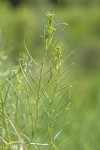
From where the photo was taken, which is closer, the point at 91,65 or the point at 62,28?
the point at 62,28

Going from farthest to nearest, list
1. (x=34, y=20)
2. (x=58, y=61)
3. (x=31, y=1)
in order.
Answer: (x=31, y=1)
(x=34, y=20)
(x=58, y=61)

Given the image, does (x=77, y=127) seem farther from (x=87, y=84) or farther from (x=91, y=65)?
(x=91, y=65)

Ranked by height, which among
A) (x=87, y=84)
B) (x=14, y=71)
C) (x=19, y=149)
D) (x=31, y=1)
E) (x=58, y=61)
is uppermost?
(x=58, y=61)

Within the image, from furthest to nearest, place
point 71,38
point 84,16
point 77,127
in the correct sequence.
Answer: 1. point 84,16
2. point 71,38
3. point 77,127

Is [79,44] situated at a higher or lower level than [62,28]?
lower

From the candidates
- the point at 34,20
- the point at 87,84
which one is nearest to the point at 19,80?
the point at 87,84

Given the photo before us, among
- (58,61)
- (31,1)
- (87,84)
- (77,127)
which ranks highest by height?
(58,61)

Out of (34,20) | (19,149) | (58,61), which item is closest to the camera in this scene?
(58,61)

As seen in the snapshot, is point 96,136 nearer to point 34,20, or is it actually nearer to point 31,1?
point 34,20

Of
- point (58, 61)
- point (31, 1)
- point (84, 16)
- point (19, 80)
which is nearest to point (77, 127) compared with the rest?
point (19, 80)
